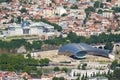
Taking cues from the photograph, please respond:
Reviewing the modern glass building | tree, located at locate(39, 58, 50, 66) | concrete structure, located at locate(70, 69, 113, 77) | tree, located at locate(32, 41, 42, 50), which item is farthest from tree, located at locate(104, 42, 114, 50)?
concrete structure, located at locate(70, 69, 113, 77)

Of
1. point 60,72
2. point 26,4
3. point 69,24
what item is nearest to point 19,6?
point 26,4

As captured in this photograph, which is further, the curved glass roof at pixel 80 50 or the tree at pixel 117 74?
the curved glass roof at pixel 80 50

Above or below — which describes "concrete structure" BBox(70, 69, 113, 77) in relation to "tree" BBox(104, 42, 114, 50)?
above

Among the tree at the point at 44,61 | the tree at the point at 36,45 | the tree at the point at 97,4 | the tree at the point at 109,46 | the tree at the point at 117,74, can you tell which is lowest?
the tree at the point at 97,4

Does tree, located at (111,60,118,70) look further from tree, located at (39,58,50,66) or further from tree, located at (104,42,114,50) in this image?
tree, located at (104,42,114,50)

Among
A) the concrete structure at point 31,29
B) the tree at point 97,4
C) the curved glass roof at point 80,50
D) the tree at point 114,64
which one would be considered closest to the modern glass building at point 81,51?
the curved glass roof at point 80,50

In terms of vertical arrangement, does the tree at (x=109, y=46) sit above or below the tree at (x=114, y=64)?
below

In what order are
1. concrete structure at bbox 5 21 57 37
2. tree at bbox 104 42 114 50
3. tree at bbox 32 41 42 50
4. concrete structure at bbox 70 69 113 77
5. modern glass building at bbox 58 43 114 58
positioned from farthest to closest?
concrete structure at bbox 5 21 57 37
tree at bbox 104 42 114 50
tree at bbox 32 41 42 50
modern glass building at bbox 58 43 114 58
concrete structure at bbox 70 69 113 77

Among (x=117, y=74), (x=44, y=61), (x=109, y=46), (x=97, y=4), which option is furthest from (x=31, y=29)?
(x=117, y=74)

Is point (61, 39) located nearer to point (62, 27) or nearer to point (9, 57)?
point (62, 27)

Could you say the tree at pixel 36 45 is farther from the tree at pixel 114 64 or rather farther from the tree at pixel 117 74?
the tree at pixel 117 74
